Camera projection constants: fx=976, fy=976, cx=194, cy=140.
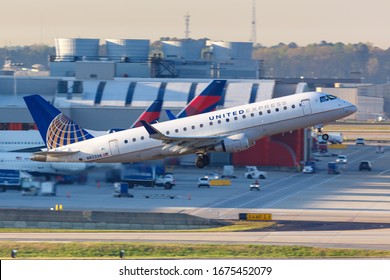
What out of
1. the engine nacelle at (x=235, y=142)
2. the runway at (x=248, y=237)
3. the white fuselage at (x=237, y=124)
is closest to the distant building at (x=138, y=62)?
the runway at (x=248, y=237)

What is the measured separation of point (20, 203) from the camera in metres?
105

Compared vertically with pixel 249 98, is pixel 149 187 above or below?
below

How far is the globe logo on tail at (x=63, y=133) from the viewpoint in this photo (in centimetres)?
8556

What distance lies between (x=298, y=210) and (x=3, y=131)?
45.0 meters

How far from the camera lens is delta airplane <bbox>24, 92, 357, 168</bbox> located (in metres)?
76.7

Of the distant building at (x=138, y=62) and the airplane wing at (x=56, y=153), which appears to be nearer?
the airplane wing at (x=56, y=153)

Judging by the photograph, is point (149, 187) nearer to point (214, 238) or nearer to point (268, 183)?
point (268, 183)

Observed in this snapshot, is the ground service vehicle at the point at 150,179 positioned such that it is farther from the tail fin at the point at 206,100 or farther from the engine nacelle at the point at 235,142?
the engine nacelle at the point at 235,142

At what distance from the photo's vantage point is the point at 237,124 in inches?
3039

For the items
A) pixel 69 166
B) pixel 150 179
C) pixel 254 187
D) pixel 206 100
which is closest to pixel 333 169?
pixel 254 187

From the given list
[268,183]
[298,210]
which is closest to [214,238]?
[298,210]

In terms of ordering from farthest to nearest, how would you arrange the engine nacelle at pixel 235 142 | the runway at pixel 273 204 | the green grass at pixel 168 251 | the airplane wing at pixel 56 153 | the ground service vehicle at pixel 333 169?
the ground service vehicle at pixel 333 169
the runway at pixel 273 204
the airplane wing at pixel 56 153
the engine nacelle at pixel 235 142
the green grass at pixel 168 251

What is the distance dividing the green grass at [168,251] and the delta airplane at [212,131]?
717 centimetres

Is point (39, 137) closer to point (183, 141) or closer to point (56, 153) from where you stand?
point (56, 153)
